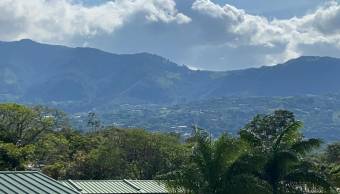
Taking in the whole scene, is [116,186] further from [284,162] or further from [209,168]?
[284,162]

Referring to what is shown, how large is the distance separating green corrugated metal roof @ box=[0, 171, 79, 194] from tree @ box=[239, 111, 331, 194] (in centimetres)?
1273

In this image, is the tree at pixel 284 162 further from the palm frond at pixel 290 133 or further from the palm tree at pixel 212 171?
the palm tree at pixel 212 171

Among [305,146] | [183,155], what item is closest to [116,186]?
[183,155]

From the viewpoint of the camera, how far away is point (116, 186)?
3900 cm

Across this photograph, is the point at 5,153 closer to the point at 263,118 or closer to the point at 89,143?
the point at 89,143

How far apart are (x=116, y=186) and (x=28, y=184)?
832 inches

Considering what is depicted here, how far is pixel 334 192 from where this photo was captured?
30.5 m

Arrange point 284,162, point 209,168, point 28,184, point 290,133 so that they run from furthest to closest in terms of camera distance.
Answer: point 290,133 < point 284,162 < point 209,168 < point 28,184

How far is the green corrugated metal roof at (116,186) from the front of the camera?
36.9 metres

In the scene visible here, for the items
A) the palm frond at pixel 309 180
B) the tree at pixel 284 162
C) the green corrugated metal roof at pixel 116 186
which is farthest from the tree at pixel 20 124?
the palm frond at pixel 309 180

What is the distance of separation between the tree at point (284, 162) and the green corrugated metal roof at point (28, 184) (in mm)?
12732

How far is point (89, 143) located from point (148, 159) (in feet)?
42.4

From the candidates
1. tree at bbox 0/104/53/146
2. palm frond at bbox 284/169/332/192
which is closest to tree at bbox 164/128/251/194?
palm frond at bbox 284/169/332/192

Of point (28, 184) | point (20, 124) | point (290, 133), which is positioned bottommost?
point (20, 124)
